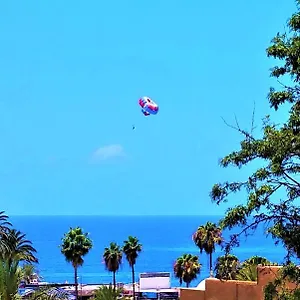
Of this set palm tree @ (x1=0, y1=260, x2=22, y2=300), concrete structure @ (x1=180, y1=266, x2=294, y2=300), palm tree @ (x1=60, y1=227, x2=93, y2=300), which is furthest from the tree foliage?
palm tree @ (x1=0, y1=260, x2=22, y2=300)

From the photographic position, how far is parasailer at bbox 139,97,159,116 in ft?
151

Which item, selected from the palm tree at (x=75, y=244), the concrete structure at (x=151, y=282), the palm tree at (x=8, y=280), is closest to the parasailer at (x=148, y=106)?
the palm tree at (x=75, y=244)

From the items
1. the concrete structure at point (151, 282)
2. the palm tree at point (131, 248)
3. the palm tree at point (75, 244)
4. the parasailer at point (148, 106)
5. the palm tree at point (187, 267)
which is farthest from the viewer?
the concrete structure at point (151, 282)

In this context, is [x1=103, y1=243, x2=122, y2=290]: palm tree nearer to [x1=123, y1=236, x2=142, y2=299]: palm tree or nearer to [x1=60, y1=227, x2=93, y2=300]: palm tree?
[x1=123, y1=236, x2=142, y2=299]: palm tree

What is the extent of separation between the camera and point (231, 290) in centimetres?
2152

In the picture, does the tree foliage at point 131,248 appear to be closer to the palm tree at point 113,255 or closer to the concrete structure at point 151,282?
the palm tree at point 113,255

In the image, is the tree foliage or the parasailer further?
the tree foliage

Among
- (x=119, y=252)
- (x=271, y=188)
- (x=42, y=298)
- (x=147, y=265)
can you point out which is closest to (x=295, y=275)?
(x=271, y=188)

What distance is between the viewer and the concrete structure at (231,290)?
2017cm

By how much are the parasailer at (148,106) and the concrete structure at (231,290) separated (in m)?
23.8

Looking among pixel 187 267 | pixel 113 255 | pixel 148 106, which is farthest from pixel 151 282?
pixel 148 106

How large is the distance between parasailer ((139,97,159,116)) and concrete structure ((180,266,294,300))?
78.0 ft

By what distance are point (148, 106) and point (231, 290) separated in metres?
26.4

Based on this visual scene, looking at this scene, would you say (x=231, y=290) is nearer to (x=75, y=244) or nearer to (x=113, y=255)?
(x=75, y=244)
